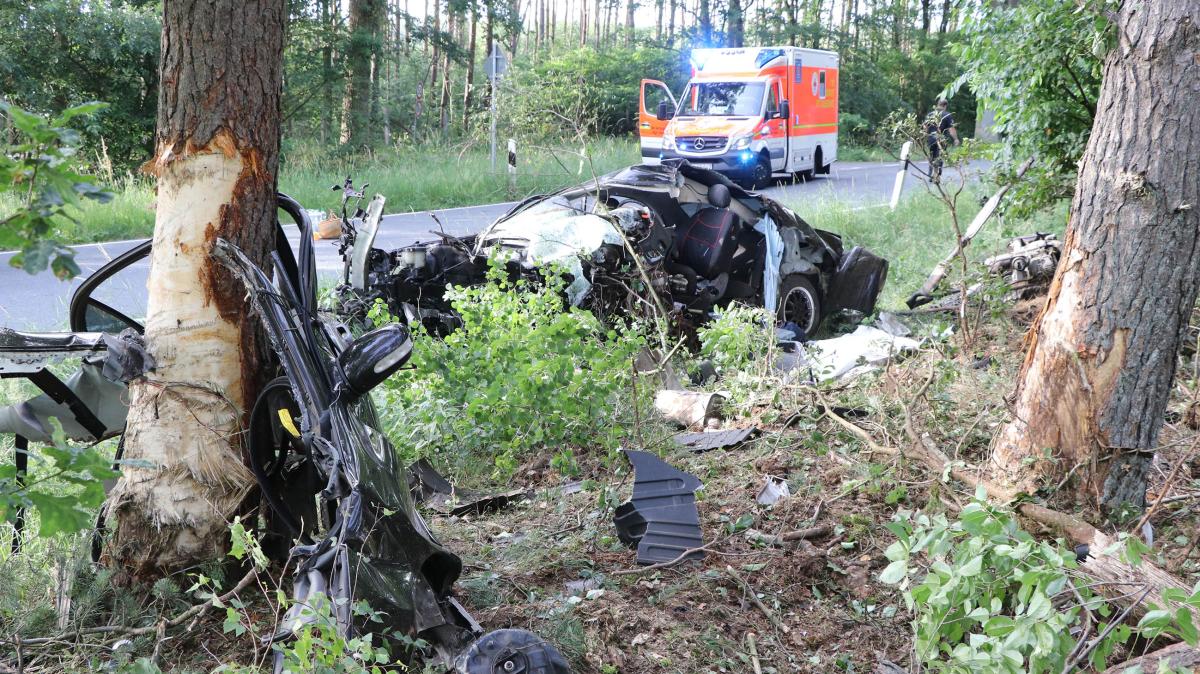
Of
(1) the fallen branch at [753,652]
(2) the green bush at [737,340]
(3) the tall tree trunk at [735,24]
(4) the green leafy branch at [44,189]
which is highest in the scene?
(3) the tall tree trunk at [735,24]

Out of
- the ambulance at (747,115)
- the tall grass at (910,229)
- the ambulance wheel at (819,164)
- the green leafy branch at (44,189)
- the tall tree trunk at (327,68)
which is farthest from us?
the ambulance wheel at (819,164)

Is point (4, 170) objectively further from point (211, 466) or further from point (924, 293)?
point (924, 293)

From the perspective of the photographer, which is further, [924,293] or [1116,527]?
[924,293]

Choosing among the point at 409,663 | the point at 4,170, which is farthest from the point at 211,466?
the point at 4,170

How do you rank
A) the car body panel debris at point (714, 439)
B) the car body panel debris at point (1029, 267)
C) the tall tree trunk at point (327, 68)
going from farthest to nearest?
the tall tree trunk at point (327, 68) → the car body panel debris at point (1029, 267) → the car body panel debris at point (714, 439)

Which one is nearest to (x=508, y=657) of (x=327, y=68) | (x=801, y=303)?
(x=801, y=303)

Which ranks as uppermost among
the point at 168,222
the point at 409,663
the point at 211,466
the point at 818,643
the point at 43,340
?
the point at 168,222

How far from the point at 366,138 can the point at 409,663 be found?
65.8 ft

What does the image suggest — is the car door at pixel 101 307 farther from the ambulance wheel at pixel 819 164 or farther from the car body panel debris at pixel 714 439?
the ambulance wheel at pixel 819 164

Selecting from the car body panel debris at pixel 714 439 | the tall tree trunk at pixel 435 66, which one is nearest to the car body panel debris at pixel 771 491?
the car body panel debris at pixel 714 439

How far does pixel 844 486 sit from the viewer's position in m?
4.27

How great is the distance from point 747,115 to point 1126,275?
53.2 feet

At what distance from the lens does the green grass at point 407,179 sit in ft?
43.2

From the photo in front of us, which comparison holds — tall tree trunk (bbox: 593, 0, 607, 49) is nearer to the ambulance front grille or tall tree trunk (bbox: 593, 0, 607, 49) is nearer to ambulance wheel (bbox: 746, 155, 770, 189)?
the ambulance front grille
